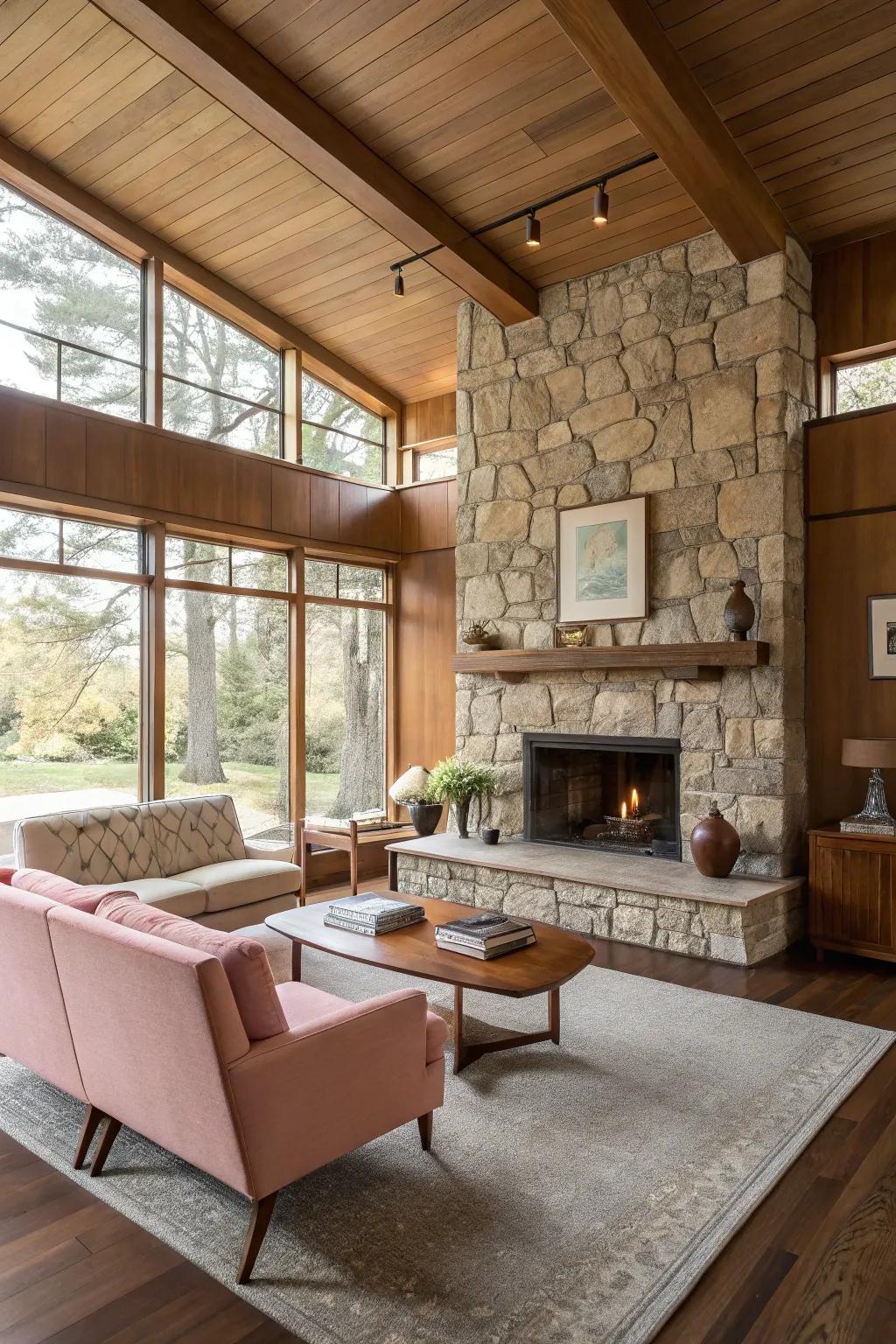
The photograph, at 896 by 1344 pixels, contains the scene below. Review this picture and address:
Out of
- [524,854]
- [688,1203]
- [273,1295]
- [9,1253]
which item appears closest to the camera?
[273,1295]

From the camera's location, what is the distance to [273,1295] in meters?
2.02

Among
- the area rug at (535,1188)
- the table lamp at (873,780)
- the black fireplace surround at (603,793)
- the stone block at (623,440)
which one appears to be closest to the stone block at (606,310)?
the stone block at (623,440)

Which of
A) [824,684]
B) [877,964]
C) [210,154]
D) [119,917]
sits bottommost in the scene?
[877,964]

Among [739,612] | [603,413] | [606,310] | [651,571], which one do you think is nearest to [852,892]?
[739,612]

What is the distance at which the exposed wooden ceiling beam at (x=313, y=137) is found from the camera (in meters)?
3.98

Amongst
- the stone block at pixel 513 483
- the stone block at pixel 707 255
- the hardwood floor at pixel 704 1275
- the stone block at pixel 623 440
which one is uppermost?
the stone block at pixel 707 255

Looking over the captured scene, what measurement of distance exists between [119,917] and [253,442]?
15.2 feet

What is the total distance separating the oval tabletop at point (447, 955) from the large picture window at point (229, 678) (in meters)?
2.45

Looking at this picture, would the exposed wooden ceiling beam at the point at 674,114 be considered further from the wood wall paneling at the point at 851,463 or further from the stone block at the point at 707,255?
the wood wall paneling at the point at 851,463

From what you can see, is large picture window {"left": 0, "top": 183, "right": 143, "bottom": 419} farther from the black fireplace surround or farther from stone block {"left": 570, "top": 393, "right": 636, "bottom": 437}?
the black fireplace surround

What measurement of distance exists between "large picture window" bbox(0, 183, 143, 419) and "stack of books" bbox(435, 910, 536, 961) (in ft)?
13.0

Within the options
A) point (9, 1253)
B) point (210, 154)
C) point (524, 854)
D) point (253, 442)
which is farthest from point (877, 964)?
point (210, 154)

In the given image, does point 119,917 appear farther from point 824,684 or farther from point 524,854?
point 824,684

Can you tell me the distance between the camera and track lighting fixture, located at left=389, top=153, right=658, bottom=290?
174 inches
